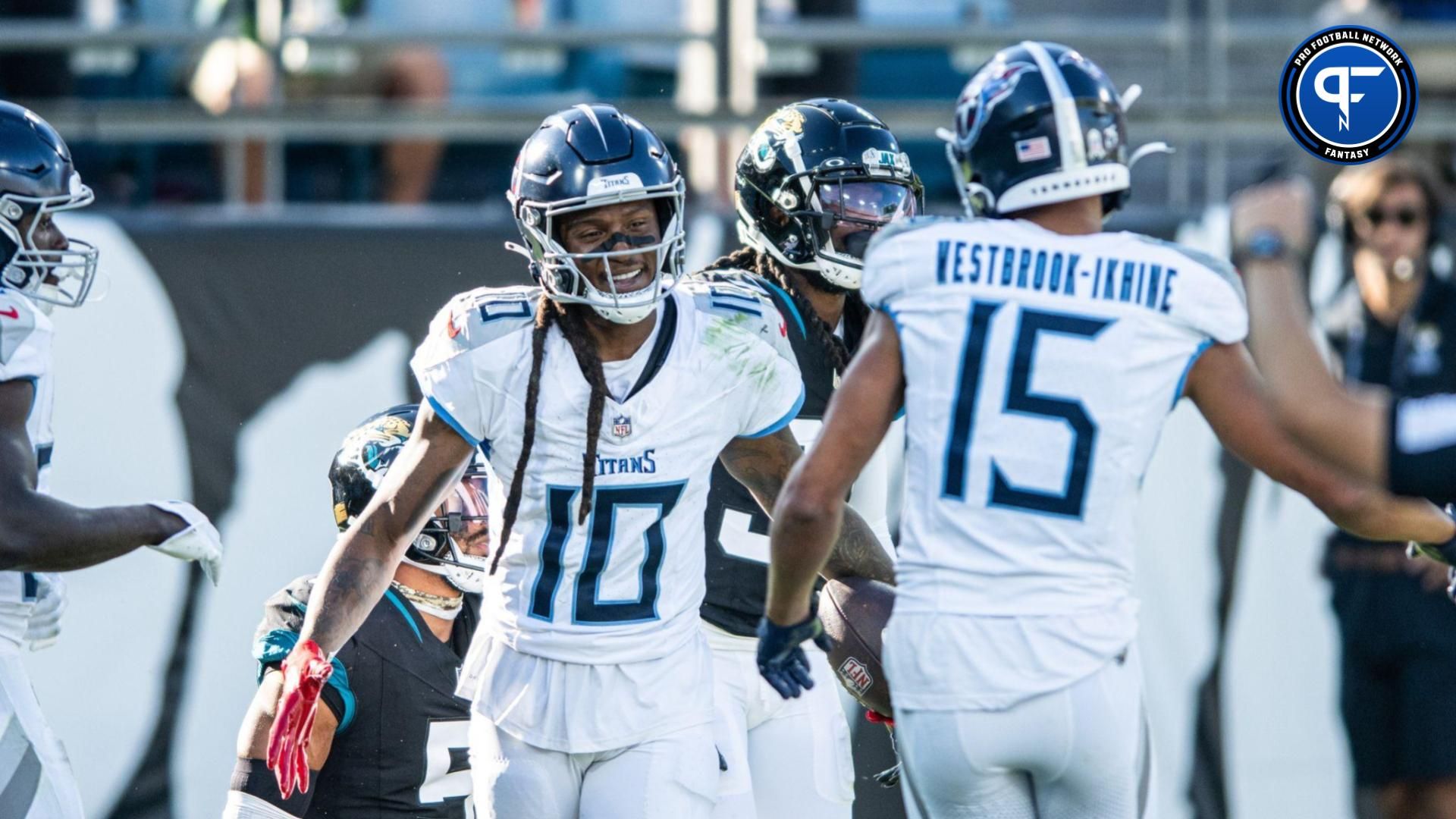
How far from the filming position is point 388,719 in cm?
379

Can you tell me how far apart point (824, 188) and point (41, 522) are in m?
1.83

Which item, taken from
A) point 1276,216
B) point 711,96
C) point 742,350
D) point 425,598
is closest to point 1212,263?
point 1276,216

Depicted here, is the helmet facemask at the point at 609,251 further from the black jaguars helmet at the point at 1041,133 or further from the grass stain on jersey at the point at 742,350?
the black jaguars helmet at the point at 1041,133

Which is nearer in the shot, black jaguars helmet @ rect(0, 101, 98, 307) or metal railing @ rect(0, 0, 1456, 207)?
black jaguars helmet @ rect(0, 101, 98, 307)

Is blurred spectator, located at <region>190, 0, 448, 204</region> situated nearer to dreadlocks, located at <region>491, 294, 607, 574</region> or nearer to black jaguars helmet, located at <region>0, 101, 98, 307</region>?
black jaguars helmet, located at <region>0, 101, 98, 307</region>

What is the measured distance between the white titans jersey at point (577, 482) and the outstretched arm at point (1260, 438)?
0.95 meters

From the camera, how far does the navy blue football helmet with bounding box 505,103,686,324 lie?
332cm

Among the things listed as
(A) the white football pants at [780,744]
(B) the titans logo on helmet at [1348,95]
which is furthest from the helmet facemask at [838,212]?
(B) the titans logo on helmet at [1348,95]

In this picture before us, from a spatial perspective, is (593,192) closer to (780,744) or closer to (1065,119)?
(1065,119)

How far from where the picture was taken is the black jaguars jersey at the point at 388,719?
148 inches

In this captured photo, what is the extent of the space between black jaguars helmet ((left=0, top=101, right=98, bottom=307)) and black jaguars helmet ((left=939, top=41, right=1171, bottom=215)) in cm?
198

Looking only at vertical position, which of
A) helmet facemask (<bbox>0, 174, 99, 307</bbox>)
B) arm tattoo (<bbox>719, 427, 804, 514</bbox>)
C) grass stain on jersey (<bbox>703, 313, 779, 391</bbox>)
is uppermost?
helmet facemask (<bbox>0, 174, 99, 307</bbox>)

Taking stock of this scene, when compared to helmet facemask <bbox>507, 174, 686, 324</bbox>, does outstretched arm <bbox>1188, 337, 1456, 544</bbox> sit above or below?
below

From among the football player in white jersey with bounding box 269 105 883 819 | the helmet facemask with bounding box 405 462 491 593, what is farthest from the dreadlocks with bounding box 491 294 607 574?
the helmet facemask with bounding box 405 462 491 593
